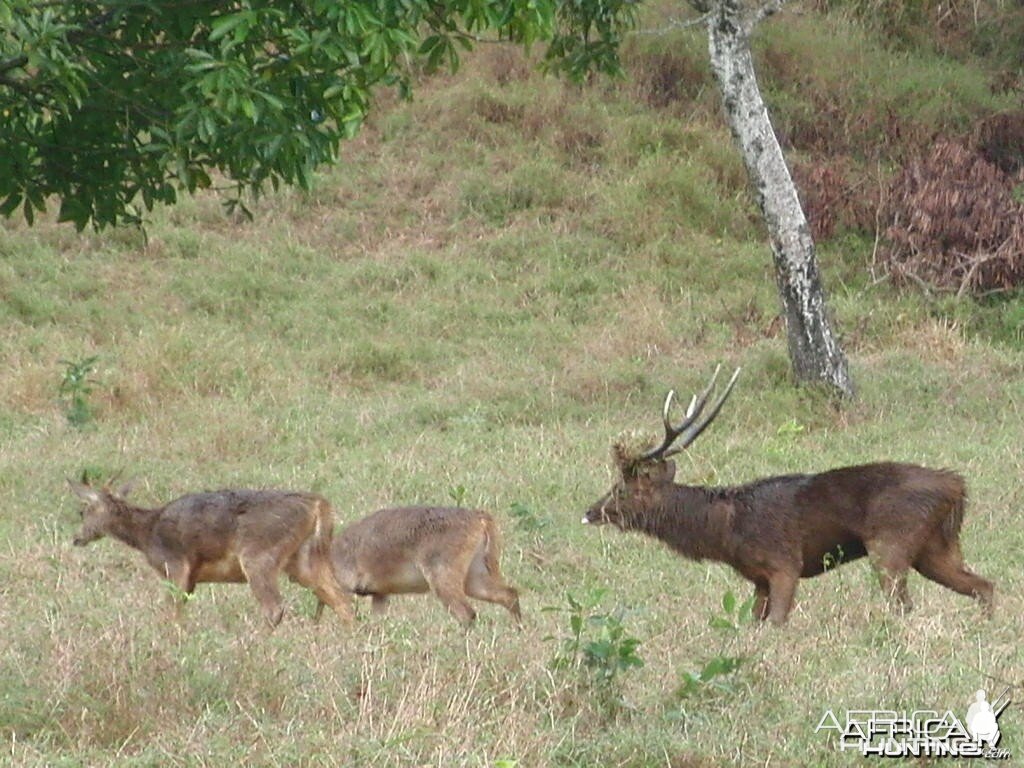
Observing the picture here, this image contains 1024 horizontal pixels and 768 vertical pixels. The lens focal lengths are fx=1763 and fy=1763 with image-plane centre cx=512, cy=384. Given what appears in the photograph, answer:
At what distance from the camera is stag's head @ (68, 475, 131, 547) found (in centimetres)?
1001

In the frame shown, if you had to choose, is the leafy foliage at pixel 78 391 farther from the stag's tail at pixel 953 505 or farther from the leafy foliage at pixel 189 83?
the stag's tail at pixel 953 505

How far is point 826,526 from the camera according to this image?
908cm

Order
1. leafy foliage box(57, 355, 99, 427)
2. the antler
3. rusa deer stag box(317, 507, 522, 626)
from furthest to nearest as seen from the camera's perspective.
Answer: leafy foliage box(57, 355, 99, 427) → the antler → rusa deer stag box(317, 507, 522, 626)

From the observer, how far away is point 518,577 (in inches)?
407

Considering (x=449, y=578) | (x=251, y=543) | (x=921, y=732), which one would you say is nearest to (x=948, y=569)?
(x=449, y=578)

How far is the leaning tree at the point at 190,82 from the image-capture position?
6.29m

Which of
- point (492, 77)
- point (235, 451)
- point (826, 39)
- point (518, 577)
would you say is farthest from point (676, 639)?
point (826, 39)

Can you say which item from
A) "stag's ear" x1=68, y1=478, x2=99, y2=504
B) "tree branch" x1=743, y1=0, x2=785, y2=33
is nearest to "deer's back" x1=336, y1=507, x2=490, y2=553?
"stag's ear" x1=68, y1=478, x2=99, y2=504

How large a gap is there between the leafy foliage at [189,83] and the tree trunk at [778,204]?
284 inches

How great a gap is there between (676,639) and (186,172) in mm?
2876

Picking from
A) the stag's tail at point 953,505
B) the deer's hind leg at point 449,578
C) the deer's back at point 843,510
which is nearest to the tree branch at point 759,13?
the deer's back at point 843,510

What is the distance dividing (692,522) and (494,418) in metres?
5.43

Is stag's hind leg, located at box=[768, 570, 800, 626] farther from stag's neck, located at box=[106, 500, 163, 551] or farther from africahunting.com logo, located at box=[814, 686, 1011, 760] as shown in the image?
stag's neck, located at box=[106, 500, 163, 551]

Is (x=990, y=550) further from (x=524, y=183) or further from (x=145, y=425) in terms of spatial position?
(x=524, y=183)
